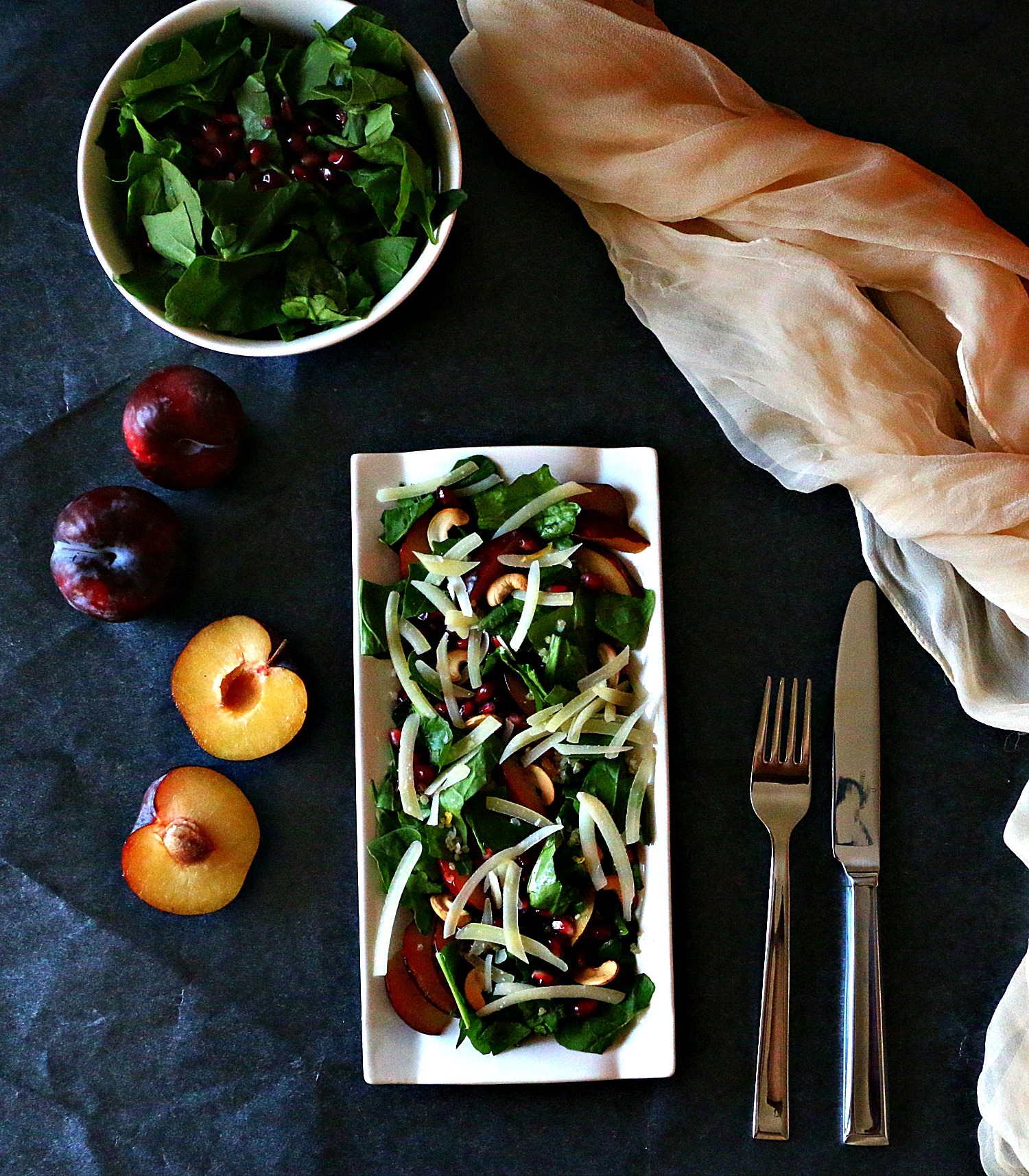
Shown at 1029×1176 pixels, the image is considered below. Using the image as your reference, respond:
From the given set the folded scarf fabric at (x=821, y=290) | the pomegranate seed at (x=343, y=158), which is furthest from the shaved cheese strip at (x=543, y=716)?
the pomegranate seed at (x=343, y=158)

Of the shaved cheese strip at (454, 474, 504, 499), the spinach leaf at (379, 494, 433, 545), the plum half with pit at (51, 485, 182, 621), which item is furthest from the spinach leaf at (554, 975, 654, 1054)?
the plum half with pit at (51, 485, 182, 621)

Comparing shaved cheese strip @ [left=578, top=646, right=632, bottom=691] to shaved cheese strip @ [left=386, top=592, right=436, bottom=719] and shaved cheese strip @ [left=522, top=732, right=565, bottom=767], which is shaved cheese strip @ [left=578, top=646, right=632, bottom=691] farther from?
shaved cheese strip @ [left=386, top=592, right=436, bottom=719]

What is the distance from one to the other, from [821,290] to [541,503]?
0.47 meters

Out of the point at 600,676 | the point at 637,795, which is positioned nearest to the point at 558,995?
the point at 637,795

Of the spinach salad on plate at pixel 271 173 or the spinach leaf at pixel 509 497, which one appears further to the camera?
the spinach leaf at pixel 509 497

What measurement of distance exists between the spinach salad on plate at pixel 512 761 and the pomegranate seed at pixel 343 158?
0.40 metres

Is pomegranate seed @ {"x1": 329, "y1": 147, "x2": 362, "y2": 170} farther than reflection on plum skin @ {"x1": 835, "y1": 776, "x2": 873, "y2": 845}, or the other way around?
reflection on plum skin @ {"x1": 835, "y1": 776, "x2": 873, "y2": 845}

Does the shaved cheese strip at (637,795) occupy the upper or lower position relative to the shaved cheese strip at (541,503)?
lower

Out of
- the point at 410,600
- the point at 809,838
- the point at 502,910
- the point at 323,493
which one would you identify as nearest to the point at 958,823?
the point at 809,838

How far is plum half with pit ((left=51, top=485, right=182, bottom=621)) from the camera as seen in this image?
1.42m

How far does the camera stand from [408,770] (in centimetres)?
142

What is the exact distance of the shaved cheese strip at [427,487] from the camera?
146 centimetres

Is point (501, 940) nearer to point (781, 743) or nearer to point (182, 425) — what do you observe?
point (781, 743)

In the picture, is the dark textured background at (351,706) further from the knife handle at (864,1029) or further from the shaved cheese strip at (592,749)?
the shaved cheese strip at (592,749)
